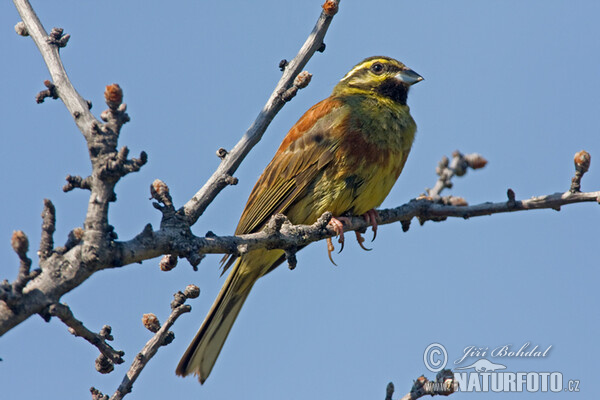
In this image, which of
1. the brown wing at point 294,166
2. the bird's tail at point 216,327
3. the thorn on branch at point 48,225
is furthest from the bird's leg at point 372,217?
the thorn on branch at point 48,225

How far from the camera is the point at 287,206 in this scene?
5.71 m

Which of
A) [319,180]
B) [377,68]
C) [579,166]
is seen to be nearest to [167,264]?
[319,180]

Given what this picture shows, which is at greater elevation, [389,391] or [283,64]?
[283,64]

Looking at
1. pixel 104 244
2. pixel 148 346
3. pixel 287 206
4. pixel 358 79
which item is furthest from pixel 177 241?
pixel 358 79

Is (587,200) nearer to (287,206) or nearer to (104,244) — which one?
(287,206)

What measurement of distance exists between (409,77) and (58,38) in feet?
12.5

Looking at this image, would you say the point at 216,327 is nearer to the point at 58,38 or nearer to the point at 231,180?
the point at 231,180

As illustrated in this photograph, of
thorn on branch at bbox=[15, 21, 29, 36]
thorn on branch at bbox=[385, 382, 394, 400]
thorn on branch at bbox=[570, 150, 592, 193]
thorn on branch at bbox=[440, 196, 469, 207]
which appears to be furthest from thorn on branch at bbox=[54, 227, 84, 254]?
thorn on branch at bbox=[440, 196, 469, 207]

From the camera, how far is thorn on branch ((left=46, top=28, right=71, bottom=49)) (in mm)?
3641

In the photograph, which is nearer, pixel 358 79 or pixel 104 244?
pixel 104 244

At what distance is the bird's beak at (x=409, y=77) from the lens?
21.7 ft

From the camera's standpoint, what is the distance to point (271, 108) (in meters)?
4.16

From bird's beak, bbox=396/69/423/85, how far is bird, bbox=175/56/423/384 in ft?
1.62

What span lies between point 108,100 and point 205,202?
41.7 inches
